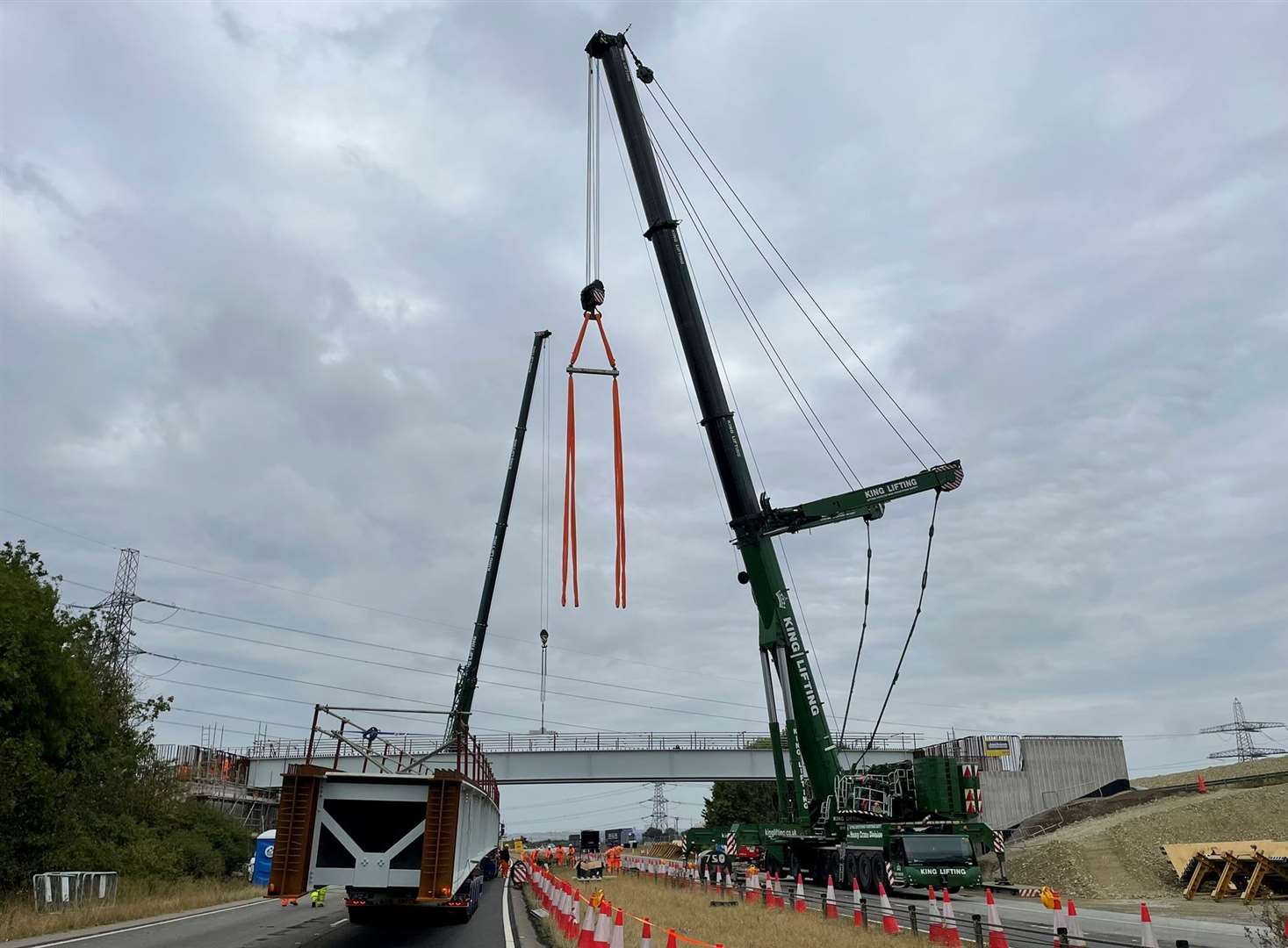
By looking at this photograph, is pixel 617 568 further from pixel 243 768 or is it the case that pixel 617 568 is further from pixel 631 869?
pixel 243 768

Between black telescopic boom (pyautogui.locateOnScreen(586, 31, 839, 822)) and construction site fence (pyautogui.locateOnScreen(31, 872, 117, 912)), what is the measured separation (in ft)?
58.7

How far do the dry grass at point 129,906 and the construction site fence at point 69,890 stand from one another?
286 millimetres

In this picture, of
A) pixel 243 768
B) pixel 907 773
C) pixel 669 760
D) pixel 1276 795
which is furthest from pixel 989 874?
pixel 243 768

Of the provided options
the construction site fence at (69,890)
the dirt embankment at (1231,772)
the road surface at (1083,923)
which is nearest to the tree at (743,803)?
the dirt embankment at (1231,772)

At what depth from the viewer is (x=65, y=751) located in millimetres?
Result: 26234

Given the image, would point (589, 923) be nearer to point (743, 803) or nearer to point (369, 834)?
point (369, 834)

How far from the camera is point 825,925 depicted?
59.7 feet

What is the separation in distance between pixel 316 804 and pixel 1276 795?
1369 inches

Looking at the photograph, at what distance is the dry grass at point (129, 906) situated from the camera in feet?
60.6

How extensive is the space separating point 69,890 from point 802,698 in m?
19.1

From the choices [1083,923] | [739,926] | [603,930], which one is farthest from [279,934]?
[1083,923]

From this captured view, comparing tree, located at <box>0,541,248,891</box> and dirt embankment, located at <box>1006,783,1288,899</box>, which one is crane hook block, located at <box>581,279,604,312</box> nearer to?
tree, located at <box>0,541,248,891</box>

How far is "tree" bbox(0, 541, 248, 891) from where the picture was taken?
78.0 feet

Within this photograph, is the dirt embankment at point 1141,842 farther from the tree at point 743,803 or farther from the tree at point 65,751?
the tree at point 743,803
